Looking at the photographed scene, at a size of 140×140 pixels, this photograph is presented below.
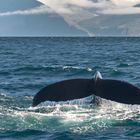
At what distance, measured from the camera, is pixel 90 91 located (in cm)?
1372

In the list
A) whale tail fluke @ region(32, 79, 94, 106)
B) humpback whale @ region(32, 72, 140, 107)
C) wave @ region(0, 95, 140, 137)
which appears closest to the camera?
humpback whale @ region(32, 72, 140, 107)

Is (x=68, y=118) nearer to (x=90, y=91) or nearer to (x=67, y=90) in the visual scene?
(x=67, y=90)

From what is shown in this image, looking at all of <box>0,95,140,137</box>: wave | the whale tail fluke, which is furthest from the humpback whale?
<box>0,95,140,137</box>: wave

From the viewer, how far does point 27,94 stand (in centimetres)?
2044

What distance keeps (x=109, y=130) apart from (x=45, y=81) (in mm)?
12418

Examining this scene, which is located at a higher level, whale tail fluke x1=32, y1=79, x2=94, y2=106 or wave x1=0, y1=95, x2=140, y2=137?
whale tail fluke x1=32, y1=79, x2=94, y2=106

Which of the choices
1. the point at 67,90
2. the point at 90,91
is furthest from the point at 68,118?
the point at 90,91

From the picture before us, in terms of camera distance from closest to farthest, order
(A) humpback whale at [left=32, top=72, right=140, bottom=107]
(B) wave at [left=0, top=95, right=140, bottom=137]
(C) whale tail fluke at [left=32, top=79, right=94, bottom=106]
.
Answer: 1. (A) humpback whale at [left=32, top=72, right=140, bottom=107]
2. (C) whale tail fluke at [left=32, top=79, right=94, bottom=106]
3. (B) wave at [left=0, top=95, right=140, bottom=137]

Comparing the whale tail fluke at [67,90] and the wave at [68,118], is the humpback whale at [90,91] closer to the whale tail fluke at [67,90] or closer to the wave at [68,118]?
the whale tail fluke at [67,90]

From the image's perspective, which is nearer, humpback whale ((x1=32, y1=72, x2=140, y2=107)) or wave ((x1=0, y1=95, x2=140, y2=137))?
humpback whale ((x1=32, y1=72, x2=140, y2=107))

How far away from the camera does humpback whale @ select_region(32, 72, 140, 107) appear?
13125 mm

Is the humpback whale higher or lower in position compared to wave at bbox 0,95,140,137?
higher

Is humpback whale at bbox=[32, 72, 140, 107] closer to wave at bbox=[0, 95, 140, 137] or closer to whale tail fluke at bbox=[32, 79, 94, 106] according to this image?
whale tail fluke at bbox=[32, 79, 94, 106]

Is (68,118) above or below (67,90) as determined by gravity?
below
